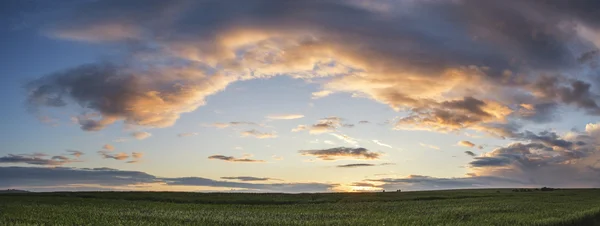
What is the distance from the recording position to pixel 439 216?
1406 inches

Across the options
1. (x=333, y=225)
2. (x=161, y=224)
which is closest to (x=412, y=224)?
(x=333, y=225)

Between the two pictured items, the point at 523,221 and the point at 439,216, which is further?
the point at 439,216

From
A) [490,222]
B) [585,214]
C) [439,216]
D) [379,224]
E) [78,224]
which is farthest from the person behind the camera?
[585,214]

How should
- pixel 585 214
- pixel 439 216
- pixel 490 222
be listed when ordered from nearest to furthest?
pixel 490 222, pixel 439 216, pixel 585 214

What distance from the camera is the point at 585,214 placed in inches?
1538

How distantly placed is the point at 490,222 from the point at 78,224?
84.0ft

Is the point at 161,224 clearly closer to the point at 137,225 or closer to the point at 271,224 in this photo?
the point at 137,225

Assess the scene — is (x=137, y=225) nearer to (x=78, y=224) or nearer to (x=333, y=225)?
(x=78, y=224)

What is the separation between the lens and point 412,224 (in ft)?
90.9

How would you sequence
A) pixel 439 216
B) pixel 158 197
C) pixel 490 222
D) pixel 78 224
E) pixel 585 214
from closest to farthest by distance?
pixel 78 224, pixel 490 222, pixel 439 216, pixel 585 214, pixel 158 197

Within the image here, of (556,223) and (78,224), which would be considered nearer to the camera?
(78,224)

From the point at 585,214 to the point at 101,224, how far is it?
123 feet

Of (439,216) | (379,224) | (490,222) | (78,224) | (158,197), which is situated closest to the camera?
(78,224)

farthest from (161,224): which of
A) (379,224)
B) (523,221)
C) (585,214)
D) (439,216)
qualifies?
(585,214)
